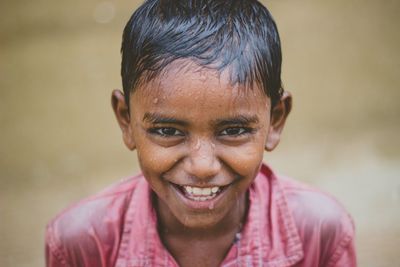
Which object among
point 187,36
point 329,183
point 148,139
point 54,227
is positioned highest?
point 187,36

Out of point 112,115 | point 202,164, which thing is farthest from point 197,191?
point 112,115

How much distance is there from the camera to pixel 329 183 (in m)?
3.28

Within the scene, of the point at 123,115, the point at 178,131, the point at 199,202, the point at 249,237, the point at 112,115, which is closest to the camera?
the point at 178,131

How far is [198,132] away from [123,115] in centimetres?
37

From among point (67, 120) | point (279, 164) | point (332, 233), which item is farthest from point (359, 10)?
point (332, 233)

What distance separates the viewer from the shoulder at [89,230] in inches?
79.5

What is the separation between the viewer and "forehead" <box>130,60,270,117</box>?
60.3 inches

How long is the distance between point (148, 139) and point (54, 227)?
0.60 m

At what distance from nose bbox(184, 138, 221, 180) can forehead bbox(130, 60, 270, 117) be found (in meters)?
0.09

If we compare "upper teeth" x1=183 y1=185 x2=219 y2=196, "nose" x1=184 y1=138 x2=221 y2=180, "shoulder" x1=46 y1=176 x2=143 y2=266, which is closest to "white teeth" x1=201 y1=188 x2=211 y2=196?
"upper teeth" x1=183 y1=185 x2=219 y2=196

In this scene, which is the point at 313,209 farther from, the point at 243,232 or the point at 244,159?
the point at 244,159

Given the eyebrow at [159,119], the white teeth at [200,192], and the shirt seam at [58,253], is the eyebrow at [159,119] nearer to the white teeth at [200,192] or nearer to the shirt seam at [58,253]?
the white teeth at [200,192]

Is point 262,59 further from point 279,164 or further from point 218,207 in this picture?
point 279,164

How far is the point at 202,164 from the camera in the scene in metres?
1.59
